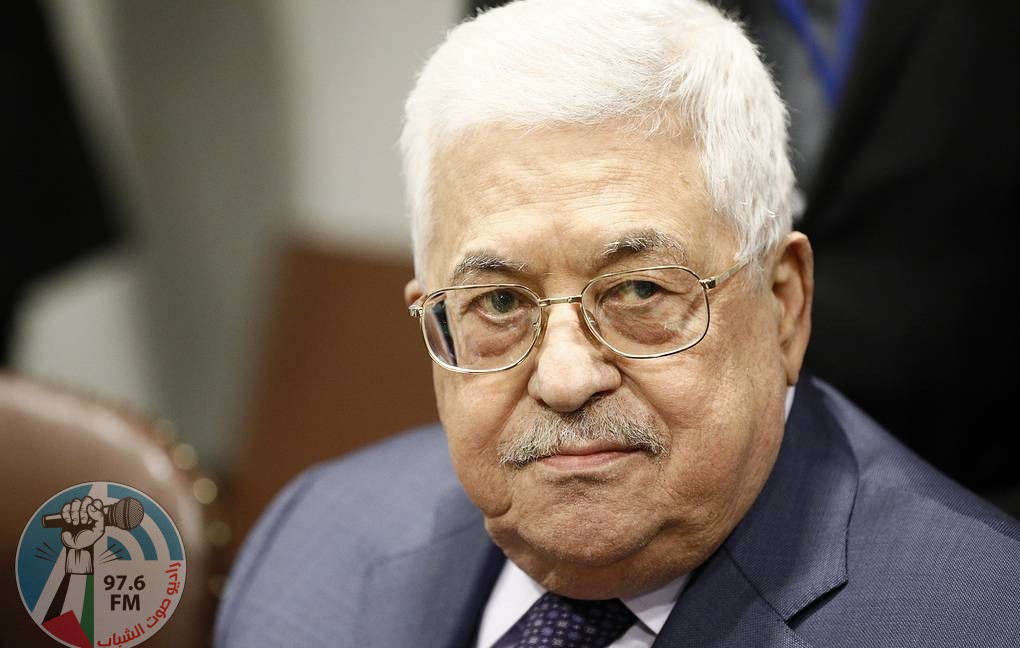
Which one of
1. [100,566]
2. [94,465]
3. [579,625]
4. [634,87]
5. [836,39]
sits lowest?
[579,625]

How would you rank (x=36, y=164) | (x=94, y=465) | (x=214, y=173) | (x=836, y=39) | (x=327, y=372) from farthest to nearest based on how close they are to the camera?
1. (x=214, y=173)
2. (x=327, y=372)
3. (x=36, y=164)
4. (x=836, y=39)
5. (x=94, y=465)

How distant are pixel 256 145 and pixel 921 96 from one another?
247 cm

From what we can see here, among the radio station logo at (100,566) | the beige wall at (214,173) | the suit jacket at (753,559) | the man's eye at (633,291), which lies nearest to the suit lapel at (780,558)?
the suit jacket at (753,559)

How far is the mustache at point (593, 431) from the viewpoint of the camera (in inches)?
51.6

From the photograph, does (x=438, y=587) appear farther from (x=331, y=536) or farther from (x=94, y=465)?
(x=94, y=465)

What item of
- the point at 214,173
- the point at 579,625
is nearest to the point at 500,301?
the point at 579,625

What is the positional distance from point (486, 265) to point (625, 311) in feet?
0.57

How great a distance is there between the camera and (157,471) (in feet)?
5.80

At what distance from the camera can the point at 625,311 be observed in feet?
4.41

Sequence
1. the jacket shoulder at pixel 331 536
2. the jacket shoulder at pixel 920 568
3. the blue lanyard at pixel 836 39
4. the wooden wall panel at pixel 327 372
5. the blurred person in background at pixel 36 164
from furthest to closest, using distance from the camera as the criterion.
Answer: the wooden wall panel at pixel 327 372, the blurred person in background at pixel 36 164, the blue lanyard at pixel 836 39, the jacket shoulder at pixel 331 536, the jacket shoulder at pixel 920 568

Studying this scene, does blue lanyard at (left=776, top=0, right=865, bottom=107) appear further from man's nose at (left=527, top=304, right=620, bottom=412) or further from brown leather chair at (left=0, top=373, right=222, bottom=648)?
brown leather chair at (left=0, top=373, right=222, bottom=648)

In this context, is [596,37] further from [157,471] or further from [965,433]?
[965,433]

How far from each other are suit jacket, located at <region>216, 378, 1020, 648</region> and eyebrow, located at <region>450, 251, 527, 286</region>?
436 mm

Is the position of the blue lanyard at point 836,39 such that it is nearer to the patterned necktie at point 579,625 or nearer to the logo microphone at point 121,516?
the patterned necktie at point 579,625
